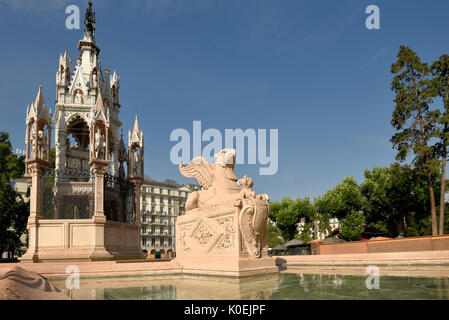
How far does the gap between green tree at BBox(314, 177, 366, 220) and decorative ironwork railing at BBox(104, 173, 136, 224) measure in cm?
2784

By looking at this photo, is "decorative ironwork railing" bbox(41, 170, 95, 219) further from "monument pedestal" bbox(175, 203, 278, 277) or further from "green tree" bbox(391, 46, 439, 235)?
"green tree" bbox(391, 46, 439, 235)

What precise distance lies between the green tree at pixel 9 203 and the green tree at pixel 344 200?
1235 inches

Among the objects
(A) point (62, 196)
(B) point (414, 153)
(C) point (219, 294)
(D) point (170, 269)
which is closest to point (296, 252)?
(B) point (414, 153)

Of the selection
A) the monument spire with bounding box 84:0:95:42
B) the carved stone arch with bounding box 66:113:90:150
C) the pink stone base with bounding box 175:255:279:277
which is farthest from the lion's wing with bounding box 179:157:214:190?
the monument spire with bounding box 84:0:95:42

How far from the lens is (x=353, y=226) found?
38062mm

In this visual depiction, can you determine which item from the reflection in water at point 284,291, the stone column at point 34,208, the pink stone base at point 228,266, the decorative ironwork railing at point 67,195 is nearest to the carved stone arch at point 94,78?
the decorative ironwork railing at point 67,195

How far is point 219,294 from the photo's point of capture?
5.69 meters

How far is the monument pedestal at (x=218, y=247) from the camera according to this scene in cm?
776

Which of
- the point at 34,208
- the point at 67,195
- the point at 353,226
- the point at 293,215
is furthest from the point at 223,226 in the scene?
the point at 293,215

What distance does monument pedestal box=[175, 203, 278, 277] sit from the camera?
776 cm

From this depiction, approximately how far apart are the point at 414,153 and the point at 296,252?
12364mm

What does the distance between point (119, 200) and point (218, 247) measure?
36.4 feet

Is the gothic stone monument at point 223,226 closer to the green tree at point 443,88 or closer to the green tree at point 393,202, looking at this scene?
the green tree at point 443,88
